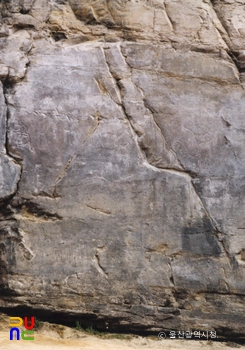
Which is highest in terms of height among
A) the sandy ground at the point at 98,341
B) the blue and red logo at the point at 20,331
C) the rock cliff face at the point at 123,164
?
the rock cliff face at the point at 123,164

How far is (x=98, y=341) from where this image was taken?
5.67 meters

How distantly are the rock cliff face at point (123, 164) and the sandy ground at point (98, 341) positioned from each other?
131 mm

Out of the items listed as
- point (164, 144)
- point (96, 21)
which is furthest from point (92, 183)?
point (96, 21)

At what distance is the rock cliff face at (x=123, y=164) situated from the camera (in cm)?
576

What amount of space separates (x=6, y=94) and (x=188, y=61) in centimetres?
179

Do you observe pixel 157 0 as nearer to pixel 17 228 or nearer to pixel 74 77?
pixel 74 77

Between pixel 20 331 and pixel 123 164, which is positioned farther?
pixel 123 164

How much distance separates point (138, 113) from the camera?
597 cm

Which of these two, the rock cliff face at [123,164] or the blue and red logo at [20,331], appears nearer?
the blue and red logo at [20,331]

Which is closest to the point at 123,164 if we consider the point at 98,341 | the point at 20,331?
the point at 98,341

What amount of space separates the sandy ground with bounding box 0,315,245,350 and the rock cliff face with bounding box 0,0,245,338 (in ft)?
0.43

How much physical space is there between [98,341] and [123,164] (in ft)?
5.44

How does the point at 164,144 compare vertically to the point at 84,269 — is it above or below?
above

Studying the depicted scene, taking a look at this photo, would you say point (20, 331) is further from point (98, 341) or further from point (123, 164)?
point (123, 164)
